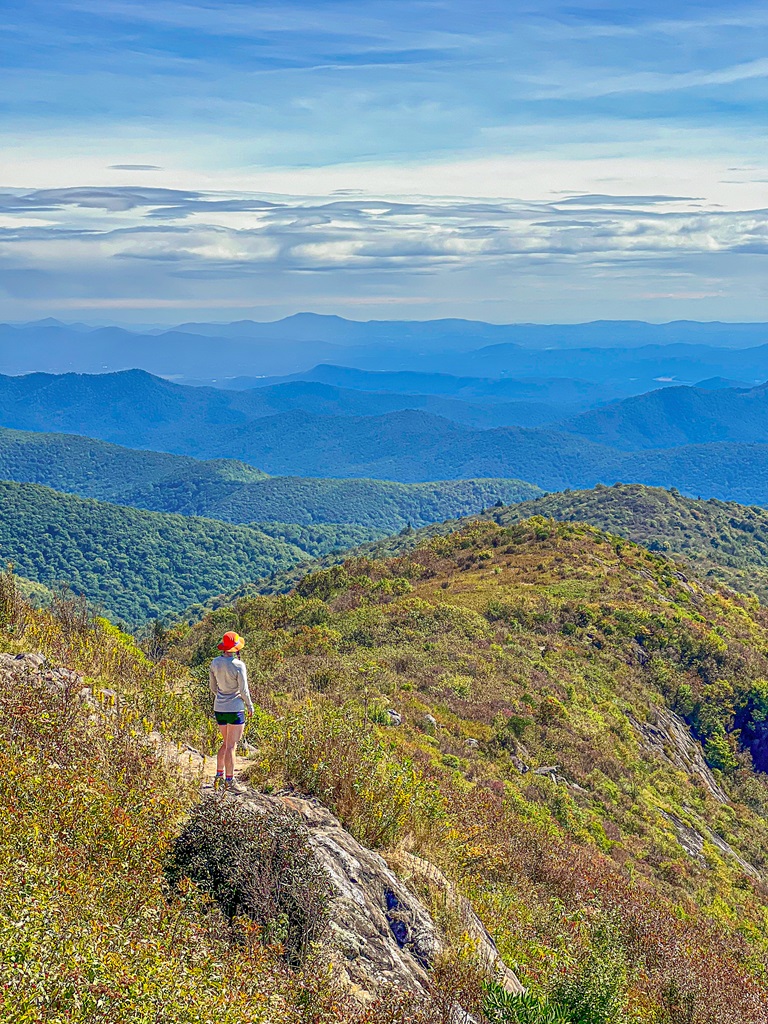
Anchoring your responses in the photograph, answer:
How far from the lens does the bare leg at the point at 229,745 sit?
801 cm

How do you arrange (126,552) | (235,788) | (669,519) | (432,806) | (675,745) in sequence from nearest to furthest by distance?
1. (235,788)
2. (432,806)
3. (675,745)
4. (669,519)
5. (126,552)

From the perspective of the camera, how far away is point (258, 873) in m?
5.77

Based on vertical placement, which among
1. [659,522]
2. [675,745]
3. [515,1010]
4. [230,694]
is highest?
[230,694]

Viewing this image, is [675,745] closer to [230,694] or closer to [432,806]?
[432,806]

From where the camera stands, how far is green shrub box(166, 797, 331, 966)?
5613 millimetres

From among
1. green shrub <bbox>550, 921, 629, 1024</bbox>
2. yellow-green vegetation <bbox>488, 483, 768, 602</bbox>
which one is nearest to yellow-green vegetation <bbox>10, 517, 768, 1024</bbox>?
green shrub <bbox>550, 921, 629, 1024</bbox>

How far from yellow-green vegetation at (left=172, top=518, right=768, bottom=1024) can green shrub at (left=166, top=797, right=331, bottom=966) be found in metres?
1.72

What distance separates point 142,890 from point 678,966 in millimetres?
5814

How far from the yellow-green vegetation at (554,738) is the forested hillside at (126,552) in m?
104

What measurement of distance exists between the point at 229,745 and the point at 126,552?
15175 centimetres

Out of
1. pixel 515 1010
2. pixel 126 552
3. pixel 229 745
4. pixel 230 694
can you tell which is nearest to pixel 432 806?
pixel 229 745

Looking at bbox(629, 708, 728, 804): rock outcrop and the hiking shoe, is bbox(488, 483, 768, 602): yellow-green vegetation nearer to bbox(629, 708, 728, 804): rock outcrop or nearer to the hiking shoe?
bbox(629, 708, 728, 804): rock outcrop

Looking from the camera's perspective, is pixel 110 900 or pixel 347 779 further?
pixel 347 779

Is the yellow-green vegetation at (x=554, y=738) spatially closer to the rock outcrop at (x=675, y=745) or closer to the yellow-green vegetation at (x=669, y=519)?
the rock outcrop at (x=675, y=745)
